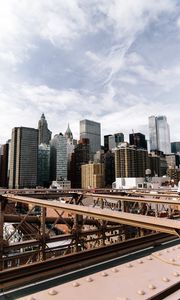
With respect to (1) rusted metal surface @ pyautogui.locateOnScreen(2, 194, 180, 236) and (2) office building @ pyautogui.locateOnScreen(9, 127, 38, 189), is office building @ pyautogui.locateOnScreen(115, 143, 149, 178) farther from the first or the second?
(1) rusted metal surface @ pyautogui.locateOnScreen(2, 194, 180, 236)

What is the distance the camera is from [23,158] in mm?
179500

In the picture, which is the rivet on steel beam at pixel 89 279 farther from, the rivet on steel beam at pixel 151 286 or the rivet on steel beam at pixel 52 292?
the rivet on steel beam at pixel 151 286

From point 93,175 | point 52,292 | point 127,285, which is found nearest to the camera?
point 52,292

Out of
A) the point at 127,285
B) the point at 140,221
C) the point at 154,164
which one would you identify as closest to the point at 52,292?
the point at 127,285

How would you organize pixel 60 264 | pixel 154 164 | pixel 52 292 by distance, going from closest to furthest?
pixel 52 292, pixel 60 264, pixel 154 164

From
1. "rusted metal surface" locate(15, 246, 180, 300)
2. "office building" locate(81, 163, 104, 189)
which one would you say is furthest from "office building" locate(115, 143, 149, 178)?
"rusted metal surface" locate(15, 246, 180, 300)

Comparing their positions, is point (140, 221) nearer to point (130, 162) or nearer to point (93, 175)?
point (130, 162)

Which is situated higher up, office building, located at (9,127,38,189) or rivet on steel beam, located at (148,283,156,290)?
office building, located at (9,127,38,189)

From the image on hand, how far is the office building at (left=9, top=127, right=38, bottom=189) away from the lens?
172 m

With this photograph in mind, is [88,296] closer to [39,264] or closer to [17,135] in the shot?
[39,264]

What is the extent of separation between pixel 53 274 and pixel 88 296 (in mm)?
1050

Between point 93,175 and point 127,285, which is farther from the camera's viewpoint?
point 93,175

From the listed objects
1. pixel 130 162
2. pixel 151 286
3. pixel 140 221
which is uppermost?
pixel 130 162

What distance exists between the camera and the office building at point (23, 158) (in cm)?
17188
